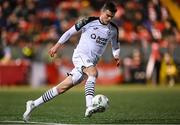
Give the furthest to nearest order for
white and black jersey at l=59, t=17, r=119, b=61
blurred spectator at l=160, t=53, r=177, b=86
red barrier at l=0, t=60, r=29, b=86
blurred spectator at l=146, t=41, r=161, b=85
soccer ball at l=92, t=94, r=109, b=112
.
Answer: blurred spectator at l=160, t=53, r=177, b=86 → blurred spectator at l=146, t=41, r=161, b=85 → red barrier at l=0, t=60, r=29, b=86 → white and black jersey at l=59, t=17, r=119, b=61 → soccer ball at l=92, t=94, r=109, b=112

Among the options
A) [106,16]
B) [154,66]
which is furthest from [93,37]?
[154,66]

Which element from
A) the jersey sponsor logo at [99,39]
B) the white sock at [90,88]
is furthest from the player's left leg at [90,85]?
the jersey sponsor logo at [99,39]

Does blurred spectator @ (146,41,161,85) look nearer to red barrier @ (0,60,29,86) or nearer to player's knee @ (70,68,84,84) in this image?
red barrier @ (0,60,29,86)

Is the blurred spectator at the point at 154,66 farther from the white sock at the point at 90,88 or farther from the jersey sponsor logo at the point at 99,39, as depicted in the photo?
the white sock at the point at 90,88

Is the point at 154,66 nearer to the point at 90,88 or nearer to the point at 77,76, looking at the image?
the point at 77,76

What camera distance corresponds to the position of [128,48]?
3039 centimetres

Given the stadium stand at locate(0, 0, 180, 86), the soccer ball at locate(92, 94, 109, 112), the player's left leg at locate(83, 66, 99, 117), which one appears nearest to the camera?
the soccer ball at locate(92, 94, 109, 112)

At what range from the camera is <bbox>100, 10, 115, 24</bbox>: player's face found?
35.9 feet

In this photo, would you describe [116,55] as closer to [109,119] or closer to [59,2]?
[109,119]

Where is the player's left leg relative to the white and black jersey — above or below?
below

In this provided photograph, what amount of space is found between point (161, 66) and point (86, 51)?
62.3 ft

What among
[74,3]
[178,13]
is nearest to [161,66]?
[178,13]

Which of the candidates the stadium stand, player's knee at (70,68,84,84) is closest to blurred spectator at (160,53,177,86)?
the stadium stand

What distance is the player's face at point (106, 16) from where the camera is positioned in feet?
35.9
